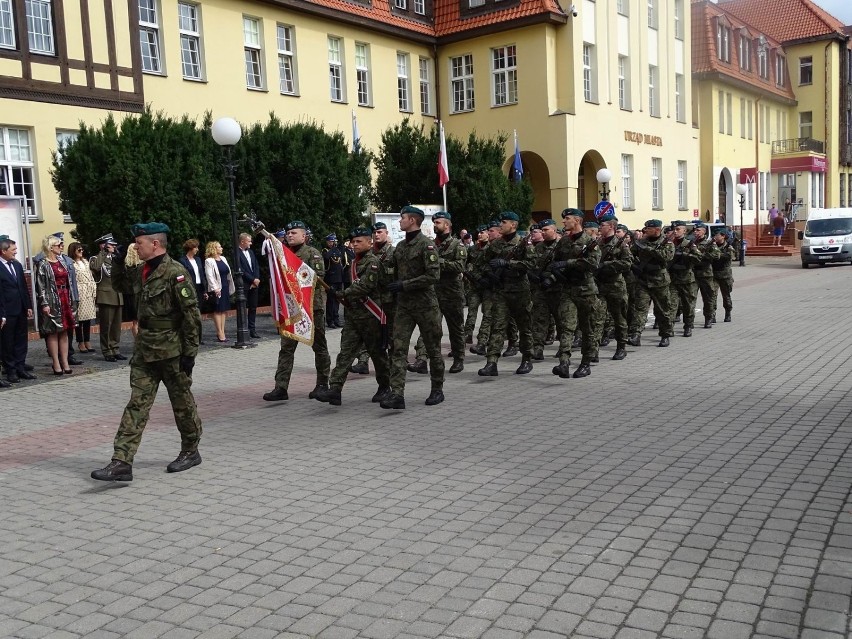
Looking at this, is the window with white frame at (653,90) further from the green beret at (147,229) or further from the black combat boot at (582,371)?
the green beret at (147,229)

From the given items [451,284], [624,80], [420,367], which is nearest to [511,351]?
[420,367]

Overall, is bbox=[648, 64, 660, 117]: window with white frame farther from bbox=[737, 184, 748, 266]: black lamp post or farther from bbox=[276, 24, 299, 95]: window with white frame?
bbox=[276, 24, 299, 95]: window with white frame

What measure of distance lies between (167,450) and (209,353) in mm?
6750

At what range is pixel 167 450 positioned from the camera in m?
7.80

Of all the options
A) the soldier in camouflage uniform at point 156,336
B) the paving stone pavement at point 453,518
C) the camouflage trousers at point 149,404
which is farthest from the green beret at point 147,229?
the paving stone pavement at point 453,518

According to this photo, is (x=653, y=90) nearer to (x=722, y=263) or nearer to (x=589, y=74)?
(x=589, y=74)

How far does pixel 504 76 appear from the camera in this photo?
31.9 m

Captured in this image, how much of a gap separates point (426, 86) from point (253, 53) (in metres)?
8.75

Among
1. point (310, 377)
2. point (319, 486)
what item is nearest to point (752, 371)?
point (310, 377)

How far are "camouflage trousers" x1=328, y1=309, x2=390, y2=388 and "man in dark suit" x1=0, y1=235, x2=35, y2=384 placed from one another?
4946mm

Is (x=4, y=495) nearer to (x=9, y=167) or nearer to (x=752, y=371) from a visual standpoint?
(x=752, y=371)

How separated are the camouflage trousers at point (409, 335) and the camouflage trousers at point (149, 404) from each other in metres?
2.52

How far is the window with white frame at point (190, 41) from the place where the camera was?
23078mm

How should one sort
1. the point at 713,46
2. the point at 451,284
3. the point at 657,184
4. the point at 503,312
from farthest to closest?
the point at 713,46
the point at 657,184
the point at 451,284
the point at 503,312
